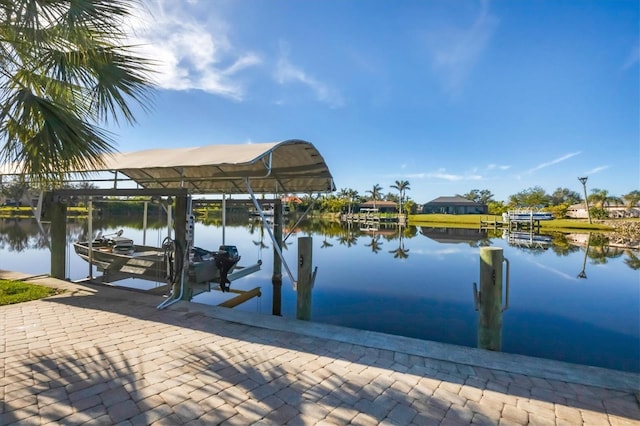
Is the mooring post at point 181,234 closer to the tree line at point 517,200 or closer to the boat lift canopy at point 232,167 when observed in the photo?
the boat lift canopy at point 232,167

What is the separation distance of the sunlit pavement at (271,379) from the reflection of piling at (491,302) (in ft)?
0.78

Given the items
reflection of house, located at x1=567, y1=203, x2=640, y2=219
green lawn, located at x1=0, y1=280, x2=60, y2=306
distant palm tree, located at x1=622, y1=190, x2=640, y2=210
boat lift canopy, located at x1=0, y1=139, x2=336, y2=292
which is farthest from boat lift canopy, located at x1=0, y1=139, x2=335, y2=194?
distant palm tree, located at x1=622, y1=190, x2=640, y2=210

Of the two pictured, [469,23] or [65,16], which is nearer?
[65,16]

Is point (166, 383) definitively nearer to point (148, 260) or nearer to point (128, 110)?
point (128, 110)

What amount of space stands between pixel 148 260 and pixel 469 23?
9.54 meters

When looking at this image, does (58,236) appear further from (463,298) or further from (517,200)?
(517,200)

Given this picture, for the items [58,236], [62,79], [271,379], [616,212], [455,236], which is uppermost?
[62,79]

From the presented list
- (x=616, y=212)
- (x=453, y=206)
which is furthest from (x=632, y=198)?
(x=453, y=206)

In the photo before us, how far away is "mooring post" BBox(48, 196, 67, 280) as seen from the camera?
6605mm

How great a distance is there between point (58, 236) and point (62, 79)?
3432mm

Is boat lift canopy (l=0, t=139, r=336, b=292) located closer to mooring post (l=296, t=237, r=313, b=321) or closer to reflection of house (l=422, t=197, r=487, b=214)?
Result: mooring post (l=296, t=237, r=313, b=321)

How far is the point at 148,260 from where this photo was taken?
290 inches

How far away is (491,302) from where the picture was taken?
3.99m

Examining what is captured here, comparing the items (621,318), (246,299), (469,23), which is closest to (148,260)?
(246,299)
